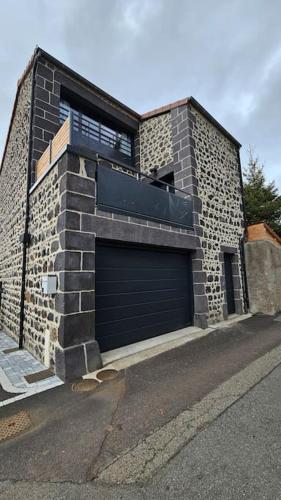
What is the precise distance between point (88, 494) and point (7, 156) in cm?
1015

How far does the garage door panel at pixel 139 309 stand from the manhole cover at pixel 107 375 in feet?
3.16

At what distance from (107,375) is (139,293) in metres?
1.89

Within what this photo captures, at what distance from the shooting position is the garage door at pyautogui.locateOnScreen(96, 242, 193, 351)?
4.48 metres

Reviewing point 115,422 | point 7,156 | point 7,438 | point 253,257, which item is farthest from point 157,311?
point 7,156

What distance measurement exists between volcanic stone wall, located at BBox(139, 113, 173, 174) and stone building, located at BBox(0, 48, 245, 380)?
0.05 metres

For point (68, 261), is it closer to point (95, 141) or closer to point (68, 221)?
point (68, 221)

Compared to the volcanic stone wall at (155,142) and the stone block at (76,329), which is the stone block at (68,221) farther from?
the volcanic stone wall at (155,142)

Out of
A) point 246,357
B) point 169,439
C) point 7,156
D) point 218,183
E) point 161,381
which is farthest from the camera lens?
point 7,156

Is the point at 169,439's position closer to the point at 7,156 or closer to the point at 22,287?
the point at 22,287

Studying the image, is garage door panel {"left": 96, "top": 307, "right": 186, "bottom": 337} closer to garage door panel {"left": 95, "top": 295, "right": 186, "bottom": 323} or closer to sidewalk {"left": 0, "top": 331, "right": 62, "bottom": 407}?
garage door panel {"left": 95, "top": 295, "right": 186, "bottom": 323}

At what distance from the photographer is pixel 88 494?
1622 mm

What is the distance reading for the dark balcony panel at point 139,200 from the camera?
4.48 meters

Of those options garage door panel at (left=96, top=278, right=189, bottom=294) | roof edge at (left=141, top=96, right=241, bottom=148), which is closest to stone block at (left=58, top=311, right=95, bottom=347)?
garage door panel at (left=96, top=278, right=189, bottom=294)

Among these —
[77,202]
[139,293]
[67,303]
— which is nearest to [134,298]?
[139,293]
